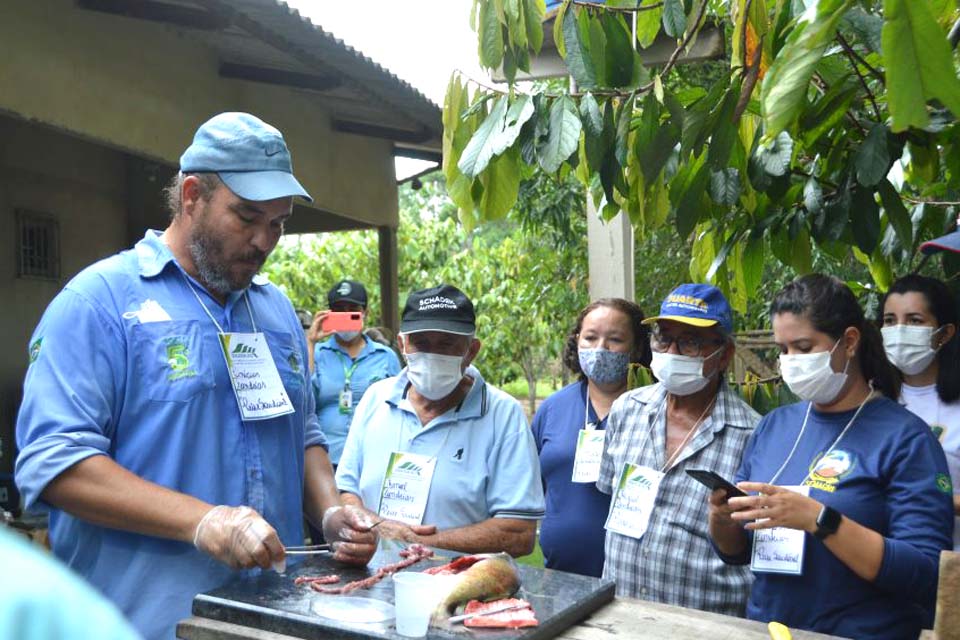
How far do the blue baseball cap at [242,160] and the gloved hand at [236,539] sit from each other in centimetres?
80

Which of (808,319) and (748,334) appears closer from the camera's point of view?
(808,319)

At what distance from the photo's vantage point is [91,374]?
2279mm

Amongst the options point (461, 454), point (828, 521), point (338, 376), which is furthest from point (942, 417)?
point (338, 376)

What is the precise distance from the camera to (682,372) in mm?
3537

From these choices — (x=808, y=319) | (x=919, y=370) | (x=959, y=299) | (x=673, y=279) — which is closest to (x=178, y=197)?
(x=808, y=319)

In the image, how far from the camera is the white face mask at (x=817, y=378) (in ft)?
9.72

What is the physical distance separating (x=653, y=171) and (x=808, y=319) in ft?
2.41

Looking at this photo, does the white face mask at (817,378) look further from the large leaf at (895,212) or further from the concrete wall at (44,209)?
the concrete wall at (44,209)

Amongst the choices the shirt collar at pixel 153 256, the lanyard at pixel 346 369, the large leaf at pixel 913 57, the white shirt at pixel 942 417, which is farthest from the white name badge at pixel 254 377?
the lanyard at pixel 346 369

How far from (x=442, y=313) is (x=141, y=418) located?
4.59 feet

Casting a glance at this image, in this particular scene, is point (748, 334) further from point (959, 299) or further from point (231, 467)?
→ point (231, 467)

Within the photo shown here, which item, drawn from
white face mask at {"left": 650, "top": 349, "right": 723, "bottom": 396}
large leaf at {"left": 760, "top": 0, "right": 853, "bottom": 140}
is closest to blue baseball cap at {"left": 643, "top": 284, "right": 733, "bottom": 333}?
white face mask at {"left": 650, "top": 349, "right": 723, "bottom": 396}

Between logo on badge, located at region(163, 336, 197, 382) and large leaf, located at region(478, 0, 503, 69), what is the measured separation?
110 centimetres

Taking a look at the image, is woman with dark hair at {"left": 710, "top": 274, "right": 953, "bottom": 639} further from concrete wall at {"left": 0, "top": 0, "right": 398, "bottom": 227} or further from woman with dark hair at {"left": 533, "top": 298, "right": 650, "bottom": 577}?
concrete wall at {"left": 0, "top": 0, "right": 398, "bottom": 227}
